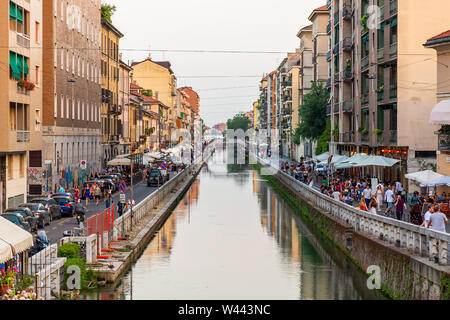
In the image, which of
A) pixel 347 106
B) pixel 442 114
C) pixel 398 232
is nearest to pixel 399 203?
pixel 442 114

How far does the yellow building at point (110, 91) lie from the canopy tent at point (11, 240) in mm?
59193

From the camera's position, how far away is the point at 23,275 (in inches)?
699

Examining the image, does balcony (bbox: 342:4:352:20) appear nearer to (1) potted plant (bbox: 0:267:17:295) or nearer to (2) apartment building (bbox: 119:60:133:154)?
(2) apartment building (bbox: 119:60:133:154)

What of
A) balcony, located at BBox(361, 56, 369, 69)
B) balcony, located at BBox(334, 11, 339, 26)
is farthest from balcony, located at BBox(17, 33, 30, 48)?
balcony, located at BBox(334, 11, 339, 26)

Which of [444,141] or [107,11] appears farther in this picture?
[107,11]

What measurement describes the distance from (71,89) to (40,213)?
26798mm

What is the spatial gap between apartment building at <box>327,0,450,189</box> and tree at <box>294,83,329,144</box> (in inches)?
739

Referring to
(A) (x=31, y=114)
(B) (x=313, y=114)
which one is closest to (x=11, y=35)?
(A) (x=31, y=114)

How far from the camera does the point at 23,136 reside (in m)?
41.1

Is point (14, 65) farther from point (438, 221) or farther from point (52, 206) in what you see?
point (438, 221)

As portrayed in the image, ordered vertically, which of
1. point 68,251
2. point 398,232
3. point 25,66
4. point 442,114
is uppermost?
point 25,66

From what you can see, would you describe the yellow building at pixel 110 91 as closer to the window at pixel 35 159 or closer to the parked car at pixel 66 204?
the window at pixel 35 159

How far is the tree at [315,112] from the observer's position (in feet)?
267

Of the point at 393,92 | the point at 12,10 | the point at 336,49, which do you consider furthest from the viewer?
the point at 336,49
